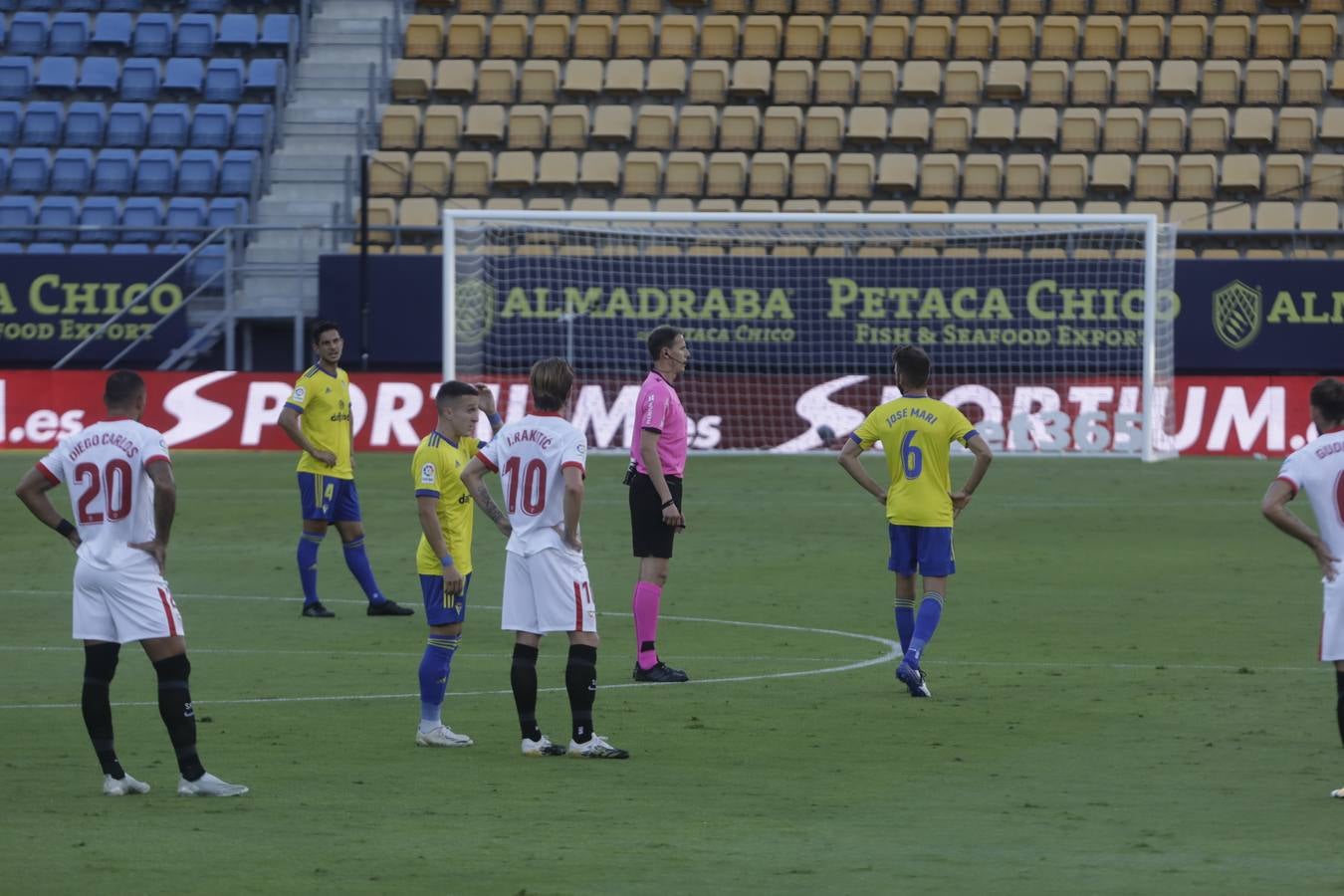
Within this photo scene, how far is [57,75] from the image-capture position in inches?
1388

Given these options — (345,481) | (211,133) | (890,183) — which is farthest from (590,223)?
(345,481)

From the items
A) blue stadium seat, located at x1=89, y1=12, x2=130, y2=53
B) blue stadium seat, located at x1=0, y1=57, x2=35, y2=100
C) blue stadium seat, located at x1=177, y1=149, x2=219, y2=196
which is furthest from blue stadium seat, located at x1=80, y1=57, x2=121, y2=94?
blue stadium seat, located at x1=177, y1=149, x2=219, y2=196

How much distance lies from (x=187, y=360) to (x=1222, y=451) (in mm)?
15284

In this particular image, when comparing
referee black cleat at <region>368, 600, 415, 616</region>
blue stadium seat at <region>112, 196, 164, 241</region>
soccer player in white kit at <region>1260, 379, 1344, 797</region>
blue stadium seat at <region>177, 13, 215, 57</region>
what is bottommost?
referee black cleat at <region>368, 600, 415, 616</region>

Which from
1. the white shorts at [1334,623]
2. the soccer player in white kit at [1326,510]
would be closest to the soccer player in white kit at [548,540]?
the soccer player in white kit at [1326,510]

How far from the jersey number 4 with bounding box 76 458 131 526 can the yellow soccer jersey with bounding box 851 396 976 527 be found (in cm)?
462

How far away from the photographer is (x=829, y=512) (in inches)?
878

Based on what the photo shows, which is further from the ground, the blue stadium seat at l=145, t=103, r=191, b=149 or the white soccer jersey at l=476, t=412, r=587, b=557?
the blue stadium seat at l=145, t=103, r=191, b=149

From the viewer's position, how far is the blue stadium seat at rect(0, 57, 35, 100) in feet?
116

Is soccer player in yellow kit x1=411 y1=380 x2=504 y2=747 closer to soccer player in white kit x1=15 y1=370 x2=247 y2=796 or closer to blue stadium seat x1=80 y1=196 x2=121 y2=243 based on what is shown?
soccer player in white kit x1=15 y1=370 x2=247 y2=796

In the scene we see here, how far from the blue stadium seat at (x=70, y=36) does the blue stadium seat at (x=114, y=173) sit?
10.5 ft

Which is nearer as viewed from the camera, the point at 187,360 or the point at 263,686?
→ the point at 263,686

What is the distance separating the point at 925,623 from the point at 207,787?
4.51m

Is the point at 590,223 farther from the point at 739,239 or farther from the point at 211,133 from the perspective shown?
the point at 211,133
